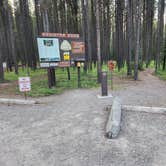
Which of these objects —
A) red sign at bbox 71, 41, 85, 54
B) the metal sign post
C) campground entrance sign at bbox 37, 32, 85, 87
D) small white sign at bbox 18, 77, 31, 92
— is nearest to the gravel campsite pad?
small white sign at bbox 18, 77, 31, 92

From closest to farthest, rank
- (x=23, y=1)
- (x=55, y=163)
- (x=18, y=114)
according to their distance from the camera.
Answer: (x=55, y=163) < (x=18, y=114) < (x=23, y=1)

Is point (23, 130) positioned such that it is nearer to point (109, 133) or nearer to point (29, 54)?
point (109, 133)

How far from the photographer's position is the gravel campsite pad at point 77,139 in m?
2.54

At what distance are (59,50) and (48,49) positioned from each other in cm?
56

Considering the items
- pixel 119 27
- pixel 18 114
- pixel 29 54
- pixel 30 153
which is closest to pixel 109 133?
pixel 30 153

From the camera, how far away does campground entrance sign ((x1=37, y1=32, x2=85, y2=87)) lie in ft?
24.1

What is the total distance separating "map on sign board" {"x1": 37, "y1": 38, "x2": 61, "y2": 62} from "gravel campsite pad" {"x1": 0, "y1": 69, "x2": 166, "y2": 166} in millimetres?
3226

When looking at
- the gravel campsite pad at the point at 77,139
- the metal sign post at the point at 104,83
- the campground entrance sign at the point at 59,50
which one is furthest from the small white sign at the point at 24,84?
the metal sign post at the point at 104,83

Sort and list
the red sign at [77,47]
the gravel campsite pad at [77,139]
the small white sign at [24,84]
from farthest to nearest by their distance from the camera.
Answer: the red sign at [77,47] → the small white sign at [24,84] → the gravel campsite pad at [77,139]

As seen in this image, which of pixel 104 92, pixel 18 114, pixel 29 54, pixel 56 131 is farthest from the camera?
pixel 29 54

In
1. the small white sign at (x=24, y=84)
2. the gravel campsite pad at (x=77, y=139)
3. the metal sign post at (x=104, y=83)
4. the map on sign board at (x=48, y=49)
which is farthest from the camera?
the map on sign board at (x=48, y=49)

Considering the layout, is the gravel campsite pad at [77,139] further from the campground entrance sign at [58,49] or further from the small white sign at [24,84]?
the campground entrance sign at [58,49]

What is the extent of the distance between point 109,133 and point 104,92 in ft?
11.9

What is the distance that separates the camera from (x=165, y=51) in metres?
15.8
